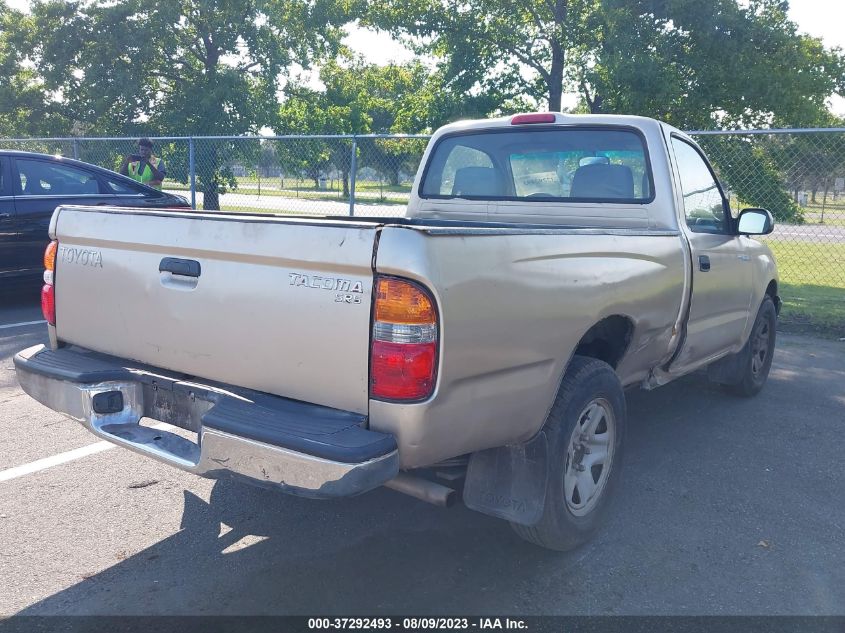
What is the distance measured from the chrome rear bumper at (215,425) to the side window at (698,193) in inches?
111

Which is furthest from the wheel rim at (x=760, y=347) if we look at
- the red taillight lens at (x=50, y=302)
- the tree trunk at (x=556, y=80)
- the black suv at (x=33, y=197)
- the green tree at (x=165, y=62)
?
the green tree at (x=165, y=62)

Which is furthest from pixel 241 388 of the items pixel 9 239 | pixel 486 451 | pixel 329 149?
pixel 329 149

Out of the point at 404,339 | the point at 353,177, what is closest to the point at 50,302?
the point at 404,339

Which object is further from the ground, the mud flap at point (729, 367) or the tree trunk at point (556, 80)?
the tree trunk at point (556, 80)

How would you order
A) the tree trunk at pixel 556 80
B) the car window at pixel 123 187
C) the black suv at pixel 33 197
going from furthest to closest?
the tree trunk at pixel 556 80 < the car window at pixel 123 187 < the black suv at pixel 33 197

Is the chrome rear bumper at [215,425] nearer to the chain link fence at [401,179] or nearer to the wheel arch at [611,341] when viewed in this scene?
the wheel arch at [611,341]

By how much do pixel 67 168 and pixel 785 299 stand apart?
9.20 m

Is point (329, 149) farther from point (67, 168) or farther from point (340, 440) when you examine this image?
point (340, 440)

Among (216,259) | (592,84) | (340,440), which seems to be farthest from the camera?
(592,84)

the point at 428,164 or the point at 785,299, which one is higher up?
the point at 428,164

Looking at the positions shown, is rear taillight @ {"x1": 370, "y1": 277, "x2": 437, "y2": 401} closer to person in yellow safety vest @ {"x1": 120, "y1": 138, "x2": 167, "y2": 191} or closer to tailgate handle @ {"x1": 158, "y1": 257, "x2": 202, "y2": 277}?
tailgate handle @ {"x1": 158, "y1": 257, "x2": 202, "y2": 277}

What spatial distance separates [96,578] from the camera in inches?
122

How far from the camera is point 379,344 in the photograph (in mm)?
2543

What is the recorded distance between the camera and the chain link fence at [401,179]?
1012 centimetres
